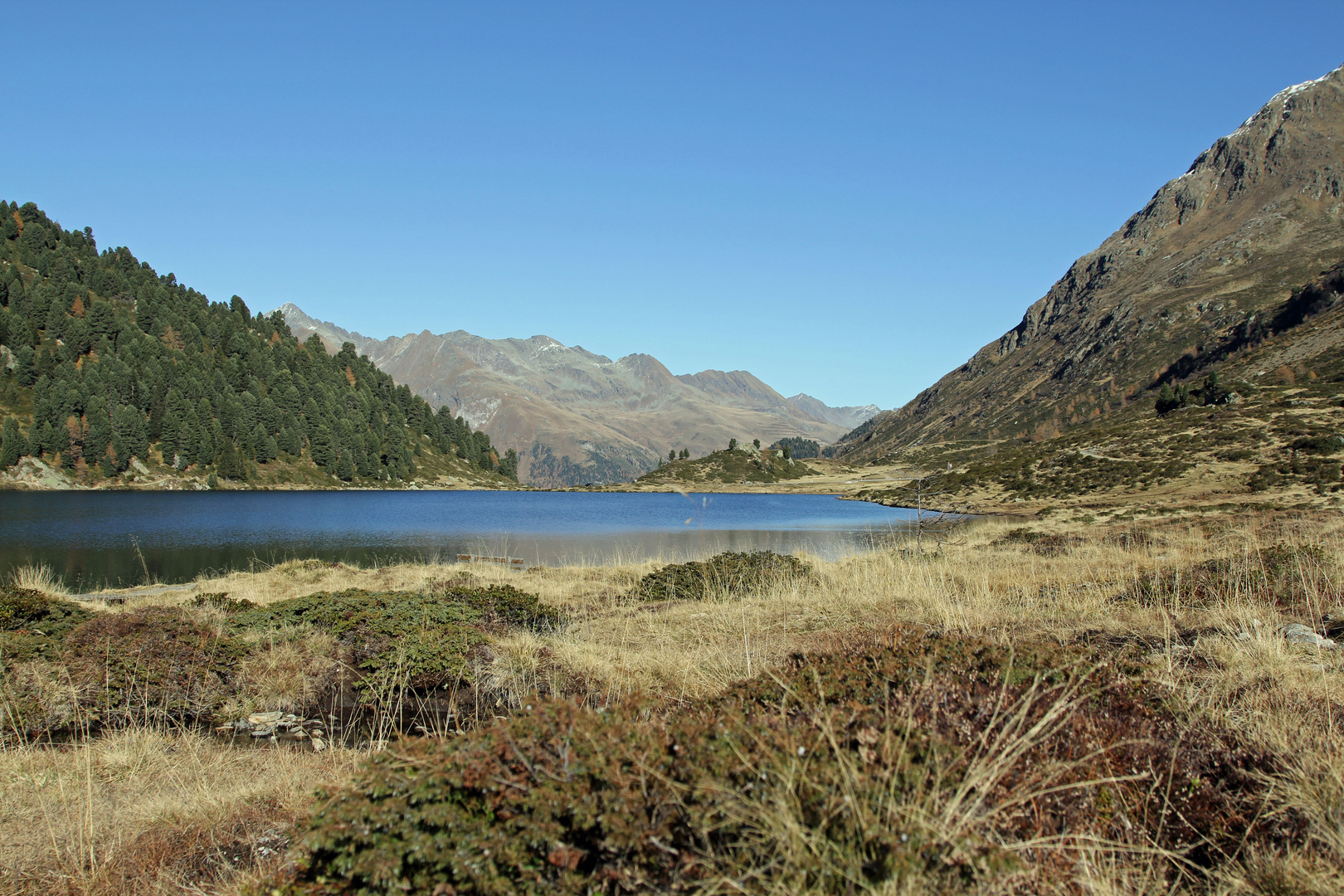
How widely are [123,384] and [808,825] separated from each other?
138m

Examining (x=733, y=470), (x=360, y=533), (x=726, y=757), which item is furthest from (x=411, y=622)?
(x=733, y=470)

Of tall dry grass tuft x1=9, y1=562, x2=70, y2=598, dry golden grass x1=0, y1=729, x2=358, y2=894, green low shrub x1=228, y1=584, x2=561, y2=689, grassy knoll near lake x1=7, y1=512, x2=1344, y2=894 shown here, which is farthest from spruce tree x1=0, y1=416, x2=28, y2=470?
dry golden grass x1=0, y1=729, x2=358, y2=894

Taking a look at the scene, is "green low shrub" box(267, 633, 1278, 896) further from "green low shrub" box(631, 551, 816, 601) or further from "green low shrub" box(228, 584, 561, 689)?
"green low shrub" box(631, 551, 816, 601)

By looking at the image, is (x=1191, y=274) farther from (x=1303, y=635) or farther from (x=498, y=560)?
(x=1303, y=635)

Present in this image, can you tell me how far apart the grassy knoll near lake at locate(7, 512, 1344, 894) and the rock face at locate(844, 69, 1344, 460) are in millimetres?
134367

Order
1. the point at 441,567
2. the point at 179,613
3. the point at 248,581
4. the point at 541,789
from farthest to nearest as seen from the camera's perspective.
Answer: the point at 441,567 < the point at 248,581 < the point at 179,613 < the point at 541,789

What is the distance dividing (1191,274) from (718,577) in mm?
178152

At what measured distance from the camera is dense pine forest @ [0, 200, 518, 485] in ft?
332

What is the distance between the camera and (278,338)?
510 feet

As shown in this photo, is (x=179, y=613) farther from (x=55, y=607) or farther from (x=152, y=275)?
(x=152, y=275)

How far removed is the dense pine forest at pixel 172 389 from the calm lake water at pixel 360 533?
3507 cm

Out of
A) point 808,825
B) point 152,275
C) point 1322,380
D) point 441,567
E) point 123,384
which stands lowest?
point 441,567

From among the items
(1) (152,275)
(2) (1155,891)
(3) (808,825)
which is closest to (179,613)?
(3) (808,825)

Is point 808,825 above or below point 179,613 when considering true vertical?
above
